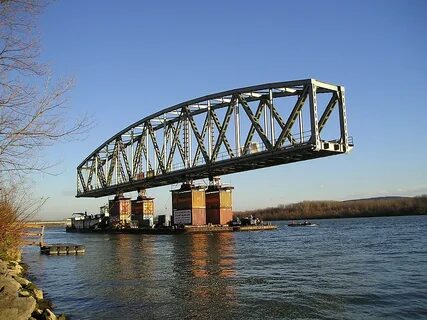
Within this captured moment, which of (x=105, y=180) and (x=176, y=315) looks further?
(x=105, y=180)

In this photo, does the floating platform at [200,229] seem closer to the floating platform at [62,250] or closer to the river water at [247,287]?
the floating platform at [62,250]

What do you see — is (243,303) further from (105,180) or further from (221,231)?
(105,180)

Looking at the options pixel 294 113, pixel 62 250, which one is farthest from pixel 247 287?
pixel 294 113

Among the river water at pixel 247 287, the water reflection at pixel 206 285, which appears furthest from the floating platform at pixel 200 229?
the water reflection at pixel 206 285

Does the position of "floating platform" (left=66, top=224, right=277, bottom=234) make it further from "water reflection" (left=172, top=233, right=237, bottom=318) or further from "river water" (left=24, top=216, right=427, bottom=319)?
"water reflection" (left=172, top=233, right=237, bottom=318)

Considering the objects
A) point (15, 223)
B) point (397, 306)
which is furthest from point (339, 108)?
point (15, 223)

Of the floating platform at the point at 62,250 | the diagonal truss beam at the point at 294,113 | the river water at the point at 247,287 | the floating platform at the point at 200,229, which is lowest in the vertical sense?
the river water at the point at 247,287

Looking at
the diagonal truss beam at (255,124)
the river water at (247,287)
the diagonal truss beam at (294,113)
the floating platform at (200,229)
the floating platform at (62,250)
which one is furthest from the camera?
the floating platform at (200,229)

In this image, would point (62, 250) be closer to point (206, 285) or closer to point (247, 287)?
point (206, 285)

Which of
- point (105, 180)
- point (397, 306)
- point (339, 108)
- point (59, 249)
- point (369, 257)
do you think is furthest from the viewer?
point (105, 180)

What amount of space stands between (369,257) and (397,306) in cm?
1874

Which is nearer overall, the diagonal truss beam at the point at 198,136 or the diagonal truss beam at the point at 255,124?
the diagonal truss beam at the point at 255,124

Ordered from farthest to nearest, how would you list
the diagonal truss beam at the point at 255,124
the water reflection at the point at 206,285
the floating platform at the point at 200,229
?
the floating platform at the point at 200,229 → the diagonal truss beam at the point at 255,124 → the water reflection at the point at 206,285

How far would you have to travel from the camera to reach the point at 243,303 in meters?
21.6
